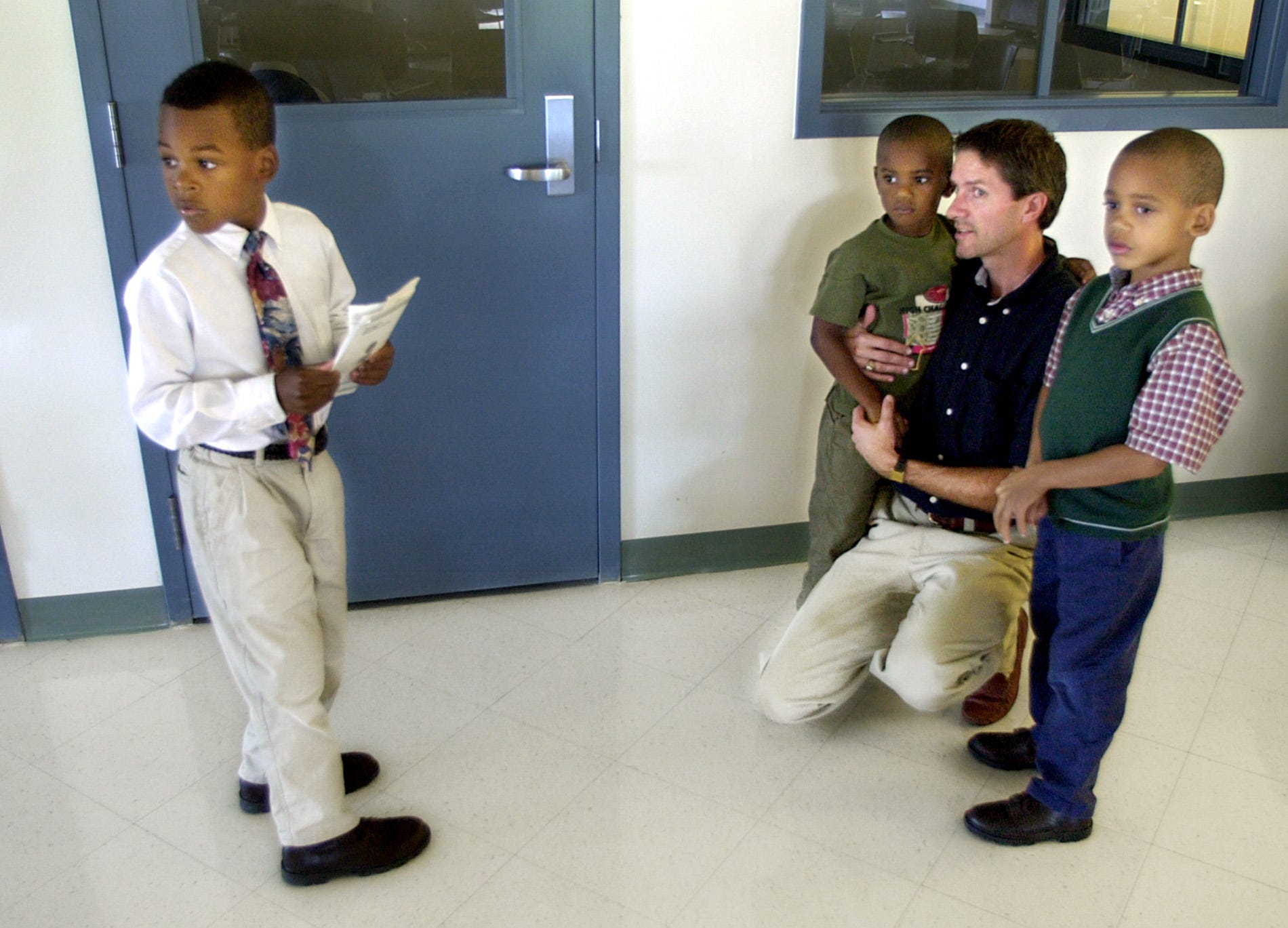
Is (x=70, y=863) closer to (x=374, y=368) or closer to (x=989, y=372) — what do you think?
(x=374, y=368)

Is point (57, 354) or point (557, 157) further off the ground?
point (557, 157)

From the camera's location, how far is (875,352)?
2.14 metres

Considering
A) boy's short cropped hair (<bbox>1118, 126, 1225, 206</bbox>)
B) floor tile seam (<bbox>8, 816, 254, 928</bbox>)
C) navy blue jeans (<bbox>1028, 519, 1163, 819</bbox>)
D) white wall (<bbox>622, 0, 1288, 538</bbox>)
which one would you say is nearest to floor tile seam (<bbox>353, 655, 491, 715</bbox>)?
floor tile seam (<bbox>8, 816, 254, 928</bbox>)

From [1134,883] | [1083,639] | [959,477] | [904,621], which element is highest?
[959,477]

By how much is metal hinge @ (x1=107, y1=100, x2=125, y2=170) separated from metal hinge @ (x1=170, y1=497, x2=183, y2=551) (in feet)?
2.35

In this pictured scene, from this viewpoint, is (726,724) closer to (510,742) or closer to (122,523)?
(510,742)

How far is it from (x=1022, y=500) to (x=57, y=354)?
6.26ft

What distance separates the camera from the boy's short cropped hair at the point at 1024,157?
6.19 feet

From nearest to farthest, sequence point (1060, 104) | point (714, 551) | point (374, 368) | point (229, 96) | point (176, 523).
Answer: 1. point (229, 96)
2. point (374, 368)
3. point (176, 523)
4. point (1060, 104)
5. point (714, 551)

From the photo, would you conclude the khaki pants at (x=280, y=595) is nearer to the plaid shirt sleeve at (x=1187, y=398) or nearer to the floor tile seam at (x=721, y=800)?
the floor tile seam at (x=721, y=800)

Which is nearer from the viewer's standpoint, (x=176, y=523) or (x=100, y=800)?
(x=100, y=800)

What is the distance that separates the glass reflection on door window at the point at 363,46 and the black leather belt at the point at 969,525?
1.26 meters

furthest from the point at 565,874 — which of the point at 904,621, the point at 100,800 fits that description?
the point at 100,800

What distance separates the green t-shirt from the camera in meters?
2.11
